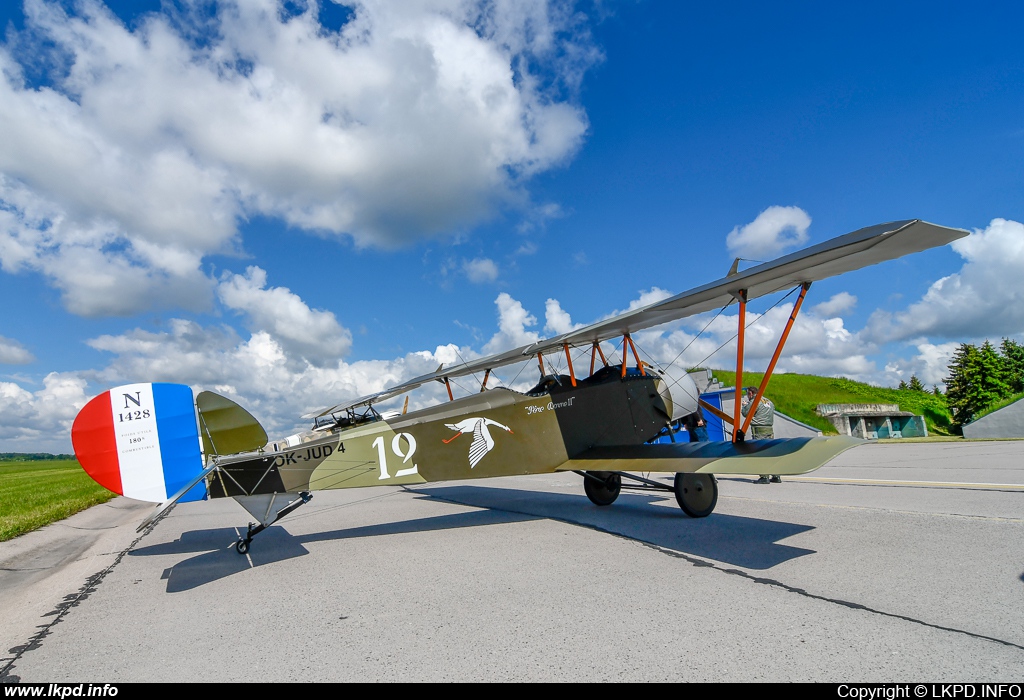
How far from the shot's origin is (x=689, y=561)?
527cm

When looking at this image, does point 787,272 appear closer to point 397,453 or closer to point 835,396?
point 397,453

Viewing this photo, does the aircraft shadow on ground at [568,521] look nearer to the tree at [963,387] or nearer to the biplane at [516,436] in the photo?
the biplane at [516,436]

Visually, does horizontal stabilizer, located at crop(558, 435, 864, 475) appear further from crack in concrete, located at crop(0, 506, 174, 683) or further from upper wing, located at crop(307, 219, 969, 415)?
crack in concrete, located at crop(0, 506, 174, 683)

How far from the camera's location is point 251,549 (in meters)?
7.19

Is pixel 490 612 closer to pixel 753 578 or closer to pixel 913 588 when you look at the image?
pixel 753 578

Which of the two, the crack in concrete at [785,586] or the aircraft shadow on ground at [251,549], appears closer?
the crack in concrete at [785,586]

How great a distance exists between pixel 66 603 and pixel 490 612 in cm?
408

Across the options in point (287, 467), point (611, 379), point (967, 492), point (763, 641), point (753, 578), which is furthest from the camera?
point (611, 379)

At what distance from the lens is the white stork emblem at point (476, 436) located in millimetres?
7910

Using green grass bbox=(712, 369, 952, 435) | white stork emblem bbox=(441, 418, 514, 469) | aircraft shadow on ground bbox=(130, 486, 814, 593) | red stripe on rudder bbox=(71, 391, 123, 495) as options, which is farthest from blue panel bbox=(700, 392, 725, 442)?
green grass bbox=(712, 369, 952, 435)

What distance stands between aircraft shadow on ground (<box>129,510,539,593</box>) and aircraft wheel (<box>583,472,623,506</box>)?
4.60 ft

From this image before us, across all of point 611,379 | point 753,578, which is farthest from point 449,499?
point 753,578

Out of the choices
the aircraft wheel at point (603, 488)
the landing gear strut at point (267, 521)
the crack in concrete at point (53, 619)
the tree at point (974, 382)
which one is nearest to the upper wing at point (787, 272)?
the aircraft wheel at point (603, 488)

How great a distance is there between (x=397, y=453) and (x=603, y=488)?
3866 millimetres
